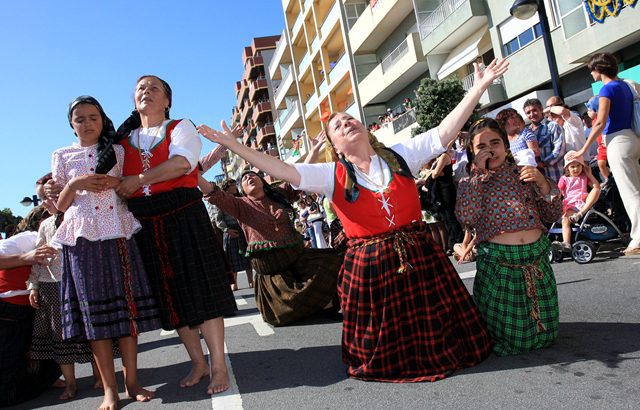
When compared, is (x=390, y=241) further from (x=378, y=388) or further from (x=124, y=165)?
(x=124, y=165)

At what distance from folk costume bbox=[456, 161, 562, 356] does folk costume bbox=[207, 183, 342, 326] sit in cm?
204

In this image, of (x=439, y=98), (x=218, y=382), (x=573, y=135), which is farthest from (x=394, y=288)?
(x=439, y=98)

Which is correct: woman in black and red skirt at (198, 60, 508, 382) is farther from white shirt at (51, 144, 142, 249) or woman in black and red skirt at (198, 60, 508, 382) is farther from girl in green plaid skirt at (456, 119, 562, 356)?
white shirt at (51, 144, 142, 249)

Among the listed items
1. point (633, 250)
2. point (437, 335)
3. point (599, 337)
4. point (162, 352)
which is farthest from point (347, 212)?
point (633, 250)

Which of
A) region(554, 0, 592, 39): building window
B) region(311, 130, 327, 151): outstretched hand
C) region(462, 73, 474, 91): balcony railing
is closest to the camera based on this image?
region(311, 130, 327, 151): outstretched hand

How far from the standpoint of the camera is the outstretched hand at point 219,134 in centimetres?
334

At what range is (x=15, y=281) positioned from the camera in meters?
4.20

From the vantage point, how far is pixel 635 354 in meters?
2.87

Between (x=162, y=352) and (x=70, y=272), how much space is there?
213cm

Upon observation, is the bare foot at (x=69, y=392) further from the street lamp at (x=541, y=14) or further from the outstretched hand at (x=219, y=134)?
the street lamp at (x=541, y=14)

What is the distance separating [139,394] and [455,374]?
198 centimetres

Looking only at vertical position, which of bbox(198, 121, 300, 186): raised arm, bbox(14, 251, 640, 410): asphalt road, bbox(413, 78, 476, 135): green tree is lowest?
bbox(14, 251, 640, 410): asphalt road

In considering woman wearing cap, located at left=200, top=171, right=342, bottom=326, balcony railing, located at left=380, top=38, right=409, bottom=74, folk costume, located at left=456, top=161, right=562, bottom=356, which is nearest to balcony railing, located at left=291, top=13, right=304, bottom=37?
balcony railing, located at left=380, top=38, right=409, bottom=74

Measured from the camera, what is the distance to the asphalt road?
8.37ft
